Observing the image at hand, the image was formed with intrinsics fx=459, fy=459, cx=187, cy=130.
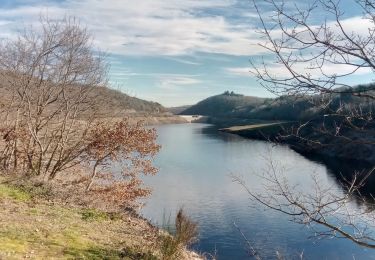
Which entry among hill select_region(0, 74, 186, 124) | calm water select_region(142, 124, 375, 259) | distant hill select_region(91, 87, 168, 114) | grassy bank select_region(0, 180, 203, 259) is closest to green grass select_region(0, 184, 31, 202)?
grassy bank select_region(0, 180, 203, 259)

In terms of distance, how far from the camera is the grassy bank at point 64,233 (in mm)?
9109

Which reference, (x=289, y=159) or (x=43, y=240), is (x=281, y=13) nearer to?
(x=43, y=240)

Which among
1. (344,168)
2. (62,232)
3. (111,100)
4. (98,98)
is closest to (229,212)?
(111,100)

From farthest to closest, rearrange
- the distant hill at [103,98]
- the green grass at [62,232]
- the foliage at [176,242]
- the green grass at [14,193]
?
the distant hill at [103,98] → the green grass at [14,193] → the foliage at [176,242] → the green grass at [62,232]

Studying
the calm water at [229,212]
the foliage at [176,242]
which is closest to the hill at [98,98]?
the calm water at [229,212]

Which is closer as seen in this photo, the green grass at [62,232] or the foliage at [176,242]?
the green grass at [62,232]

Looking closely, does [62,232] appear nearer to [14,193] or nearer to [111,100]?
[14,193]

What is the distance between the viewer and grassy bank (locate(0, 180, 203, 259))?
359 inches

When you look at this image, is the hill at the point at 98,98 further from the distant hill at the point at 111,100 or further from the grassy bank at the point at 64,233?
the grassy bank at the point at 64,233

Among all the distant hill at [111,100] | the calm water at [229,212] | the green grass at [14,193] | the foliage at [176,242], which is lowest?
the calm water at [229,212]

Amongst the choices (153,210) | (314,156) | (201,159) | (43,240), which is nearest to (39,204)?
(43,240)

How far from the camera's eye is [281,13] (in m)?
5.32

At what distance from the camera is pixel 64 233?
1087 cm

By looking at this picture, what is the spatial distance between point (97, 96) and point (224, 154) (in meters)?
34.3
